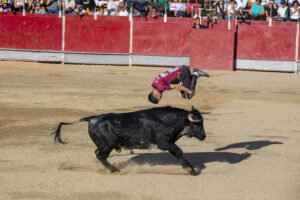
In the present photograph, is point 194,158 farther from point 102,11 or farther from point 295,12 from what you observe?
point 102,11

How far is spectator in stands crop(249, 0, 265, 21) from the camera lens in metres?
20.9

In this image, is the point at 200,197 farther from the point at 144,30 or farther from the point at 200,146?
the point at 144,30

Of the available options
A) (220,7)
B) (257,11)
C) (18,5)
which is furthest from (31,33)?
(257,11)

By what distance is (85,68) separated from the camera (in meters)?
21.1

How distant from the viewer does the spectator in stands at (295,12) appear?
20.4 metres

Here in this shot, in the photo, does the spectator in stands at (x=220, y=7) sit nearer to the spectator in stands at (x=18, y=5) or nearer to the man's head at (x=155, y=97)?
the spectator in stands at (x=18, y=5)

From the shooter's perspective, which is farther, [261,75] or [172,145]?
[261,75]

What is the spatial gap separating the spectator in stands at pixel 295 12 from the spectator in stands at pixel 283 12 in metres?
0.19

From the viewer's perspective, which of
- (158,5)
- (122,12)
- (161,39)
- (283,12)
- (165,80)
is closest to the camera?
(165,80)

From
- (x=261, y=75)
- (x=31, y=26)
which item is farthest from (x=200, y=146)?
(x=31, y=26)

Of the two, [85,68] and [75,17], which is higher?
[75,17]

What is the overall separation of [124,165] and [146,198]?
1613 mm

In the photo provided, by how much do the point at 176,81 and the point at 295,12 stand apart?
504 inches

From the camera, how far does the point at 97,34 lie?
21922 millimetres
